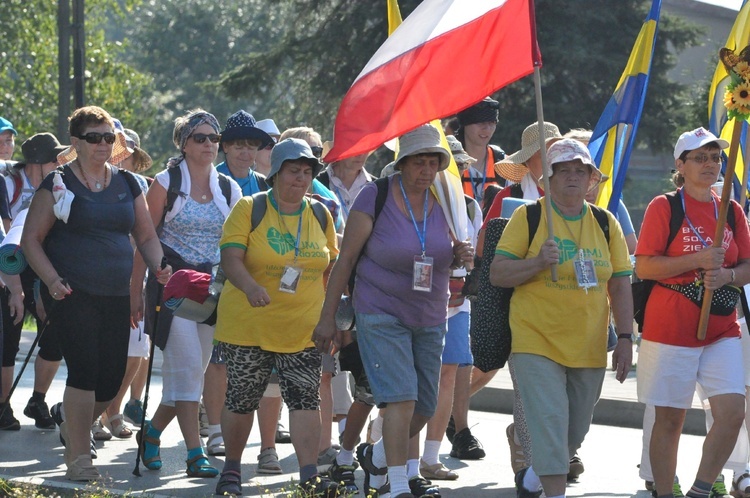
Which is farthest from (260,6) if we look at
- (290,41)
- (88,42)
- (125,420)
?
(125,420)

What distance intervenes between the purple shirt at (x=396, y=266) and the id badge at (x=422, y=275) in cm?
3

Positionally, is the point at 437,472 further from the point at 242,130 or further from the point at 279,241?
the point at 242,130

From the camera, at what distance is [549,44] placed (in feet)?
89.5

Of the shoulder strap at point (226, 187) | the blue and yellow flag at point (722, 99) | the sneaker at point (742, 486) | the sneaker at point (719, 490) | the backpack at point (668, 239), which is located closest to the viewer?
the backpack at point (668, 239)

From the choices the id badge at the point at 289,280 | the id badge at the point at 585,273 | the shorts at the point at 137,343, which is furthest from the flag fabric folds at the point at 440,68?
the shorts at the point at 137,343

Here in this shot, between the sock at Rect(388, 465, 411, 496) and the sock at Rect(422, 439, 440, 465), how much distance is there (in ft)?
5.51

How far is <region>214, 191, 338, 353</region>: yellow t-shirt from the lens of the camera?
7.68m

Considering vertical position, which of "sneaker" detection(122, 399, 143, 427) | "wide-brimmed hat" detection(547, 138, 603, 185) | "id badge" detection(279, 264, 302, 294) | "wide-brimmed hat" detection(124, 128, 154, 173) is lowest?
"sneaker" detection(122, 399, 143, 427)

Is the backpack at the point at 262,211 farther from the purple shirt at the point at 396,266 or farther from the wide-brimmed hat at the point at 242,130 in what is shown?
the wide-brimmed hat at the point at 242,130

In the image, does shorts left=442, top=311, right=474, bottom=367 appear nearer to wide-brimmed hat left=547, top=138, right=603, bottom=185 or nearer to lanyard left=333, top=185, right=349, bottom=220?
lanyard left=333, top=185, right=349, bottom=220

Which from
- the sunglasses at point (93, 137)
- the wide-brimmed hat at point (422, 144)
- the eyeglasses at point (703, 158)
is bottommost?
the eyeglasses at point (703, 158)

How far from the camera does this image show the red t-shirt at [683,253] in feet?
24.8

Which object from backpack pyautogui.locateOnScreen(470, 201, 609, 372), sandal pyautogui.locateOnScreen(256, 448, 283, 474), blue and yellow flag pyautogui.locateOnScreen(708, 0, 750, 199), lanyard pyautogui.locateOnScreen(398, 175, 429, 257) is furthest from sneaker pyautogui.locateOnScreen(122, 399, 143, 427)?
blue and yellow flag pyautogui.locateOnScreen(708, 0, 750, 199)

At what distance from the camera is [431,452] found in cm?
888
